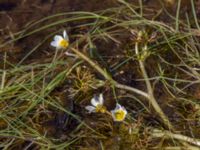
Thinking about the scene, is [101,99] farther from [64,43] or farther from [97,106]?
[64,43]

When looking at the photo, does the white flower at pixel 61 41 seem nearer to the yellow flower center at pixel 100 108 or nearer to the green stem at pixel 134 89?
the green stem at pixel 134 89

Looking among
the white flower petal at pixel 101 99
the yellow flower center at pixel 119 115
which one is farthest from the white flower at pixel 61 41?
the yellow flower center at pixel 119 115

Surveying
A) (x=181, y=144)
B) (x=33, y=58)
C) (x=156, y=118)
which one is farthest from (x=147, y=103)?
(x=33, y=58)

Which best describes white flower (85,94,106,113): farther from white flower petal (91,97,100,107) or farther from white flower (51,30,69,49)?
white flower (51,30,69,49)

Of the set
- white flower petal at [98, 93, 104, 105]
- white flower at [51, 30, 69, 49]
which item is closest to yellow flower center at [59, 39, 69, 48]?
white flower at [51, 30, 69, 49]

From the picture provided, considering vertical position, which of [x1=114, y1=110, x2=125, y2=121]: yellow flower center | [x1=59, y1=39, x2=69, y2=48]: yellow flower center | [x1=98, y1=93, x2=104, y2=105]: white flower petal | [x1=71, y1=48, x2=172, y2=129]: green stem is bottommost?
[x1=114, y1=110, x2=125, y2=121]: yellow flower center

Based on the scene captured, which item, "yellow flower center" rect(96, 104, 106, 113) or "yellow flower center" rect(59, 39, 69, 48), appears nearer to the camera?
"yellow flower center" rect(96, 104, 106, 113)

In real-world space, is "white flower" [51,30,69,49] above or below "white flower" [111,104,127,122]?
above
